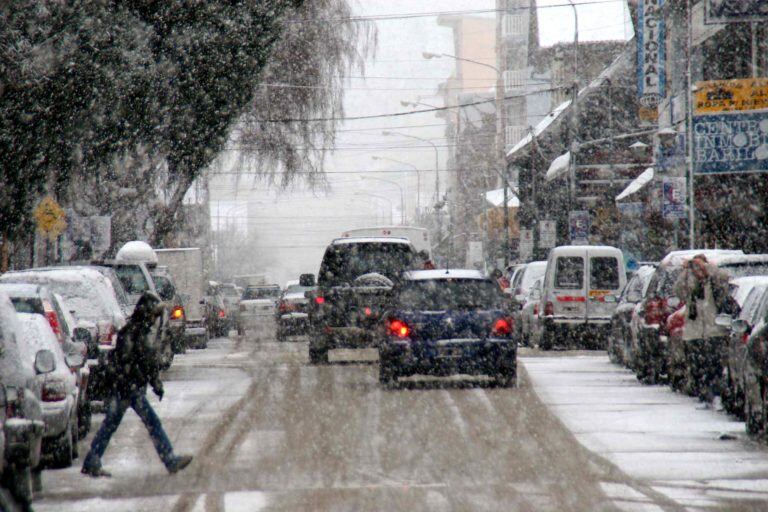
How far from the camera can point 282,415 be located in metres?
16.5

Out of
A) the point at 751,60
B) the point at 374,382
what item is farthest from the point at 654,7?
the point at 374,382

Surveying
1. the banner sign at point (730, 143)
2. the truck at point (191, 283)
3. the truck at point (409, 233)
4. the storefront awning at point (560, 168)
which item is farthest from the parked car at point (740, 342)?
the storefront awning at point (560, 168)

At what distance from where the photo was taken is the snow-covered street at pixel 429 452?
33.8ft

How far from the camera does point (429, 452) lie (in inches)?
510

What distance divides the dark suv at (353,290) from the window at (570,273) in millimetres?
5354

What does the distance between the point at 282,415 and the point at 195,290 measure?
23.7m

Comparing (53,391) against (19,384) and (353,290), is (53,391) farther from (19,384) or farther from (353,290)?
(353,290)

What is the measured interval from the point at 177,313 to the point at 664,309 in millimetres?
12037

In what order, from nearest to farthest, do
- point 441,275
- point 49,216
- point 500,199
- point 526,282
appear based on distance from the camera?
point 441,275 < point 49,216 < point 526,282 < point 500,199

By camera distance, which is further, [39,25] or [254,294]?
[254,294]

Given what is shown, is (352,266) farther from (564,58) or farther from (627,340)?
(564,58)

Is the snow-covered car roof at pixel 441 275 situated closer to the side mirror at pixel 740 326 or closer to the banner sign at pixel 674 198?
the side mirror at pixel 740 326

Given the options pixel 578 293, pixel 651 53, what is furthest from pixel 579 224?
pixel 578 293

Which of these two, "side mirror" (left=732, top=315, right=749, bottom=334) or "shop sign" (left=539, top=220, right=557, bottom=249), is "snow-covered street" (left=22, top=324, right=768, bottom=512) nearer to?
"side mirror" (left=732, top=315, right=749, bottom=334)
